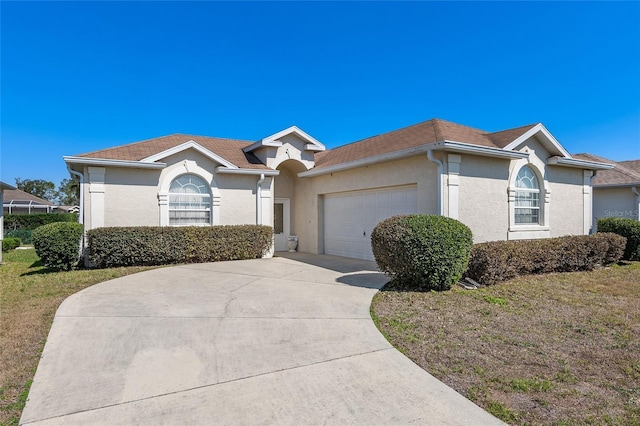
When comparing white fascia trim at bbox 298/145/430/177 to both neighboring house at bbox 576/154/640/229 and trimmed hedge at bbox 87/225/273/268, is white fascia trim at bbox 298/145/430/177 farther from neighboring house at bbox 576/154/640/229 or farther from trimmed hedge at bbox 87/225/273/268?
neighboring house at bbox 576/154/640/229

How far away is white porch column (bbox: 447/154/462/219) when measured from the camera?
984 cm

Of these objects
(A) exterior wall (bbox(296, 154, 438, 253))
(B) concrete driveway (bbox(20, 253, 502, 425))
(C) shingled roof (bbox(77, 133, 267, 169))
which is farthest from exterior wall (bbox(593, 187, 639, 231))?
(B) concrete driveway (bbox(20, 253, 502, 425))

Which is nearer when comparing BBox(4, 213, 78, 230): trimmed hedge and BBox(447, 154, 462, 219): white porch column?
BBox(447, 154, 462, 219): white porch column

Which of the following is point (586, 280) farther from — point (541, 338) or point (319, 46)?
point (319, 46)

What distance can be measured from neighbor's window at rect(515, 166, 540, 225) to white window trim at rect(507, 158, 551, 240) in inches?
4.6

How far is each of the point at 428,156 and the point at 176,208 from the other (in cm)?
887

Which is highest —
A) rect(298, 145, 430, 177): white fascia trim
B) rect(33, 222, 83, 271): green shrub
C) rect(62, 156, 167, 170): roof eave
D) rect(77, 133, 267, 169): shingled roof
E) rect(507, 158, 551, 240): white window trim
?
rect(77, 133, 267, 169): shingled roof

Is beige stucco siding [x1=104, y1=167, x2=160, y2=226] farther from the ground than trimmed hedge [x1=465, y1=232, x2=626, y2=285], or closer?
farther from the ground

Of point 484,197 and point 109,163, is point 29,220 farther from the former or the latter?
point 484,197

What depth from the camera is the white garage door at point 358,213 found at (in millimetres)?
11422

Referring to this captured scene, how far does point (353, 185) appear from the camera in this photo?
13180 mm

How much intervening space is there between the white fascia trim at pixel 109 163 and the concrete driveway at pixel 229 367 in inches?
210

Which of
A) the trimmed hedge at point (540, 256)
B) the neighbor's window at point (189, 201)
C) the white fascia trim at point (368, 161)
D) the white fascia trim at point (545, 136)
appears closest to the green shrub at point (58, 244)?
the neighbor's window at point (189, 201)

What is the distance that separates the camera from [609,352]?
4.69m
